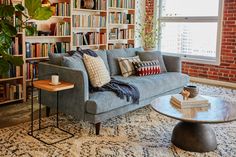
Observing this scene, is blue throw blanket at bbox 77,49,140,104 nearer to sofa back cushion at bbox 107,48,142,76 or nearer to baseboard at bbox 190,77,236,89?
sofa back cushion at bbox 107,48,142,76

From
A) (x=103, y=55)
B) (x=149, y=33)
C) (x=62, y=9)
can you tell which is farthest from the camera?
(x=149, y=33)

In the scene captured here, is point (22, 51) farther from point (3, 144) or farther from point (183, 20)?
point (183, 20)

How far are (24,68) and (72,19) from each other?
4.30ft

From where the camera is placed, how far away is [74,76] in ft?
10.6

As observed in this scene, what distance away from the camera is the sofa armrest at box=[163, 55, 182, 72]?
4.79 metres

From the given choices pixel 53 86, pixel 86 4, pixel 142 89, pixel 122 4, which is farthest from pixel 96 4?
pixel 53 86

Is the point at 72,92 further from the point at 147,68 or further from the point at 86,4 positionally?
the point at 86,4

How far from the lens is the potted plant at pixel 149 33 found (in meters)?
6.73

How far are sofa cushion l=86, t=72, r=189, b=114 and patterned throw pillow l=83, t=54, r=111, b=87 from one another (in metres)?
0.21

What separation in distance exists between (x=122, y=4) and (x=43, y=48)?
2.24 m

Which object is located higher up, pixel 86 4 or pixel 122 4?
pixel 122 4

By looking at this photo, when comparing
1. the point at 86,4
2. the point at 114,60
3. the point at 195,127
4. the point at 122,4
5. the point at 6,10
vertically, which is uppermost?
the point at 122,4

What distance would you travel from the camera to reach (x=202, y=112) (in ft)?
9.12

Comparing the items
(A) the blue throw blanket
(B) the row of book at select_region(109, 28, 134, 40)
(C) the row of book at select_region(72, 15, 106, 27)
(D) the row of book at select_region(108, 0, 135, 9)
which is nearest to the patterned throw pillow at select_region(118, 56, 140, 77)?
(A) the blue throw blanket
